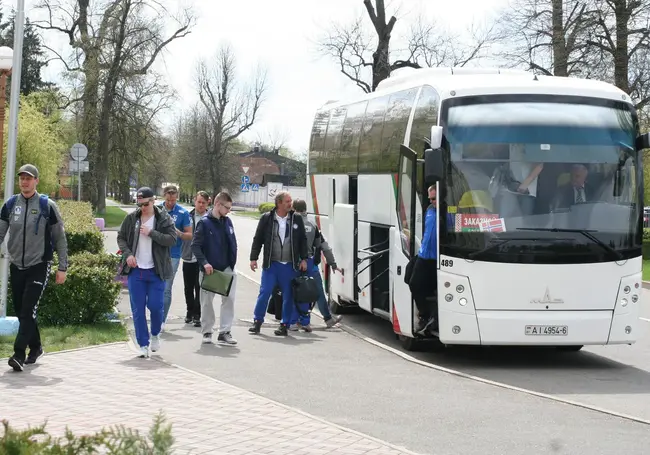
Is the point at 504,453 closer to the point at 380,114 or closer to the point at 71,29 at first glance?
the point at 380,114

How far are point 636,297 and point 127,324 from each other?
6439 mm

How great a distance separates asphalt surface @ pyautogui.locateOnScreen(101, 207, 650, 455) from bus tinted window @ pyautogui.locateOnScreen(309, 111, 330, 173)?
4147 mm

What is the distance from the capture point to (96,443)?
15.0ft

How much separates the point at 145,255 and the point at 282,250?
9.95 feet

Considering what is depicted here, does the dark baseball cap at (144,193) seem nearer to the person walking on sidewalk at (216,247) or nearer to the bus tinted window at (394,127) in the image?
the person walking on sidewalk at (216,247)

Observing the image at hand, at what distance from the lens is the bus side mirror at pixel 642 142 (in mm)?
12309

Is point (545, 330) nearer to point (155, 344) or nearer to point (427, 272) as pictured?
point (427, 272)

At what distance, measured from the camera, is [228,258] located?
13.1 metres

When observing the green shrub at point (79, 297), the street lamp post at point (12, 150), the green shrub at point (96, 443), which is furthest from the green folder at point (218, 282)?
the green shrub at point (96, 443)

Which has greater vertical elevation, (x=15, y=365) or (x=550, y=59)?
(x=550, y=59)

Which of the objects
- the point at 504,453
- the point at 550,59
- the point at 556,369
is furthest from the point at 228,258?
the point at 550,59

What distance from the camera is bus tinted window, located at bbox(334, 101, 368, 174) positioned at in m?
16.4

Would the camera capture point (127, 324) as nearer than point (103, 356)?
No

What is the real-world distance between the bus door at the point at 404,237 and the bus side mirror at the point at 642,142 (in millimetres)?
2490
